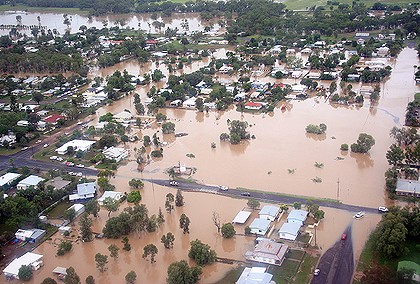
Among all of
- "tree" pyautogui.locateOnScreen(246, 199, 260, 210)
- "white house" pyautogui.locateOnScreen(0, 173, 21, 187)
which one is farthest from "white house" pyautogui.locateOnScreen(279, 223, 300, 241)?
"white house" pyautogui.locateOnScreen(0, 173, 21, 187)

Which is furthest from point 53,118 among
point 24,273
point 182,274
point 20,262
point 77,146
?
point 182,274

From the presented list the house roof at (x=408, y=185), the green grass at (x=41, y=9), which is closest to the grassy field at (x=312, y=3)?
the green grass at (x=41, y=9)

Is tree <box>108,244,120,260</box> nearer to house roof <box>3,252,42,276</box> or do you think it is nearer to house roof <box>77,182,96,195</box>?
house roof <box>3,252,42,276</box>

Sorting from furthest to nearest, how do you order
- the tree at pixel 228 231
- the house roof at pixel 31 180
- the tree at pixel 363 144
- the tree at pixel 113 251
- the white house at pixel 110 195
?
the tree at pixel 363 144
the house roof at pixel 31 180
the white house at pixel 110 195
the tree at pixel 228 231
the tree at pixel 113 251

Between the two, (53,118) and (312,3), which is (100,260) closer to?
(53,118)

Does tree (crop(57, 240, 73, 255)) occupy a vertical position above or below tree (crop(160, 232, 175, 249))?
below

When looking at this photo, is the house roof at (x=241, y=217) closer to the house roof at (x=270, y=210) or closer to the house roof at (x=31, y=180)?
the house roof at (x=270, y=210)

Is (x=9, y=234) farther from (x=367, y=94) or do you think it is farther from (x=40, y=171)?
(x=367, y=94)
